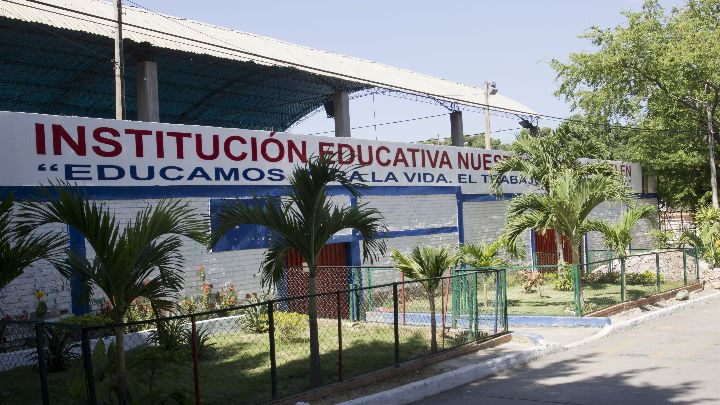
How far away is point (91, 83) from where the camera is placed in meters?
27.9

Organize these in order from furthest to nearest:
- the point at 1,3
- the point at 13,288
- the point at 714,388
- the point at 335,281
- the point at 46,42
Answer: the point at 46,42, the point at 1,3, the point at 335,281, the point at 13,288, the point at 714,388

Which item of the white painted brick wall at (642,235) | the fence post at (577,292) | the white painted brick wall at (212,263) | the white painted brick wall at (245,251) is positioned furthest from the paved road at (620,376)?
the white painted brick wall at (642,235)

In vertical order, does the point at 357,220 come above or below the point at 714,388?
above

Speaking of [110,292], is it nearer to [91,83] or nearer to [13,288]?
[13,288]

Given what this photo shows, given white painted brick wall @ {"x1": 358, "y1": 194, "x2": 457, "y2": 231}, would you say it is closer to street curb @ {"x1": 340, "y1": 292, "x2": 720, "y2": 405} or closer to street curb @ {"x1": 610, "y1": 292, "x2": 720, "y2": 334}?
street curb @ {"x1": 610, "y1": 292, "x2": 720, "y2": 334}

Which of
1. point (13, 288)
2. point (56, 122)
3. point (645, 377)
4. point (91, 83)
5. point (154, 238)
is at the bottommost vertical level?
point (645, 377)

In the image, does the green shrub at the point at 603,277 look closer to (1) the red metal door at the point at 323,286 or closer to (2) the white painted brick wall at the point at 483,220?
(2) the white painted brick wall at the point at 483,220

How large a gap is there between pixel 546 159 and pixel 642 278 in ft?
15.1

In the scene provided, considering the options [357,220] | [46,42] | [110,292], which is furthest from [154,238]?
[46,42]

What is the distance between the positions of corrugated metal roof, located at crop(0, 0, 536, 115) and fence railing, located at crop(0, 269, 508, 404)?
21.7 feet

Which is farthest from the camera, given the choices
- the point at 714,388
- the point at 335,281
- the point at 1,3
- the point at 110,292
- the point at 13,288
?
the point at 1,3

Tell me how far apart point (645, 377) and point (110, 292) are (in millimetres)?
7208

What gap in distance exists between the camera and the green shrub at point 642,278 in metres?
20.9

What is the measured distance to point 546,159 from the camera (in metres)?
21.1
